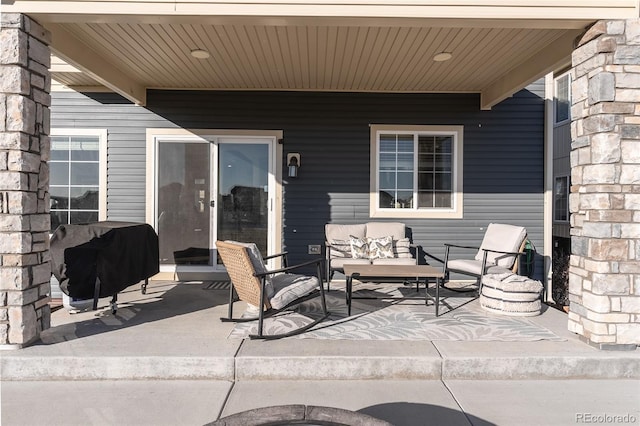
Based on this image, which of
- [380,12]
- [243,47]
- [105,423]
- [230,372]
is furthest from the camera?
[243,47]

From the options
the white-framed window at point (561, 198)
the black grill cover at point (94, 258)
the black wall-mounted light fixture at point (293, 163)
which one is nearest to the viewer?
the black grill cover at point (94, 258)

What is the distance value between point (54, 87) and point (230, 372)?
5.11m

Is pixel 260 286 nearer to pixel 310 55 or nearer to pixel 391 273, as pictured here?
pixel 391 273

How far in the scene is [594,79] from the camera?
3074 millimetres

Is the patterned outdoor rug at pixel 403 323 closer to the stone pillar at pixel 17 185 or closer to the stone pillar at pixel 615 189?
the stone pillar at pixel 615 189

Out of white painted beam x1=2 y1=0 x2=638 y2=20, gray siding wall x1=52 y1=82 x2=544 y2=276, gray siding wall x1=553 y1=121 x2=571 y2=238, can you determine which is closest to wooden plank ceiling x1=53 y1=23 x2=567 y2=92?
gray siding wall x1=52 y1=82 x2=544 y2=276

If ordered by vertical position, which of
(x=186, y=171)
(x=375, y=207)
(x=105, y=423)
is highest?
(x=186, y=171)

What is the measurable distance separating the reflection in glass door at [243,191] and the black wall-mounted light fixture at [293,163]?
1.17 ft

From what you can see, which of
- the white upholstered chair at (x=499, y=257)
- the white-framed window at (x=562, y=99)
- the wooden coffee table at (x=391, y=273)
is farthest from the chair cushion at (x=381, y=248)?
the white-framed window at (x=562, y=99)

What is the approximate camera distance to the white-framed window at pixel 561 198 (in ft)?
37.2

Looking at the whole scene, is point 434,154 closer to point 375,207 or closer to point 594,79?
point 375,207

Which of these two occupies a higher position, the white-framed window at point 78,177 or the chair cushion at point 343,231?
the white-framed window at point 78,177

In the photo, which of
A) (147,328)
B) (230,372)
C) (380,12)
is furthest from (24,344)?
(380,12)

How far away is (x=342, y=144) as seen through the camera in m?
5.78
